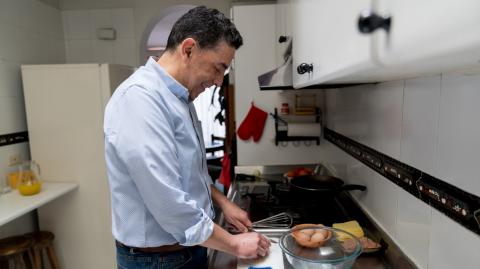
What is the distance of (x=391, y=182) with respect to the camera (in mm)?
1075

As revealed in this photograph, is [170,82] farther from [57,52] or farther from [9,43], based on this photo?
[57,52]

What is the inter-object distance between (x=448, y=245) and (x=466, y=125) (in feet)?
Result: 0.98

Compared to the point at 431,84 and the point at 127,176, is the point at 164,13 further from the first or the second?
the point at 431,84

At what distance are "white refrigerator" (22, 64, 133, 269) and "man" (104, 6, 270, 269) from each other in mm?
1288

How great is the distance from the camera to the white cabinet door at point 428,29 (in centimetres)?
25

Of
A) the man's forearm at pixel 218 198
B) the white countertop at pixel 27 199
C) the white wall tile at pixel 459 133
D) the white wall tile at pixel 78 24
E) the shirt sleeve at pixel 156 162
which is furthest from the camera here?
the white wall tile at pixel 78 24

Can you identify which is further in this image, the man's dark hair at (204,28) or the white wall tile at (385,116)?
the white wall tile at (385,116)

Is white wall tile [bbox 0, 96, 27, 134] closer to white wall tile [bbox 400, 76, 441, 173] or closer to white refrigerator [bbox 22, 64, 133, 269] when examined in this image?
white refrigerator [bbox 22, 64, 133, 269]

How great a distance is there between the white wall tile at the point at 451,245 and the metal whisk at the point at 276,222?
0.54 metres

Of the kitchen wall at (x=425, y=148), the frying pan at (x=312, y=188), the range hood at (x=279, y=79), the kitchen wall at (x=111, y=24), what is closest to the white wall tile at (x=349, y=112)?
the kitchen wall at (x=425, y=148)

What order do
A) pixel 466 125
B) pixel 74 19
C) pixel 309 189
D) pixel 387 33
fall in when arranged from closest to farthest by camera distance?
1. pixel 387 33
2. pixel 466 125
3. pixel 309 189
4. pixel 74 19

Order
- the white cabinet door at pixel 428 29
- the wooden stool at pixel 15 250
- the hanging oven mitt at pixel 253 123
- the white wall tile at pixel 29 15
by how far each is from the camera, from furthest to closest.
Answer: the white wall tile at pixel 29 15, the hanging oven mitt at pixel 253 123, the wooden stool at pixel 15 250, the white cabinet door at pixel 428 29

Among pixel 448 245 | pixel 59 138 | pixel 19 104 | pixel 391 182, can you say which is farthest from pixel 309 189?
pixel 19 104

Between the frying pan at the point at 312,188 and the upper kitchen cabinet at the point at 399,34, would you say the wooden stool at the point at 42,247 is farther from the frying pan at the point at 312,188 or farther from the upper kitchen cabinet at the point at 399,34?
the upper kitchen cabinet at the point at 399,34
